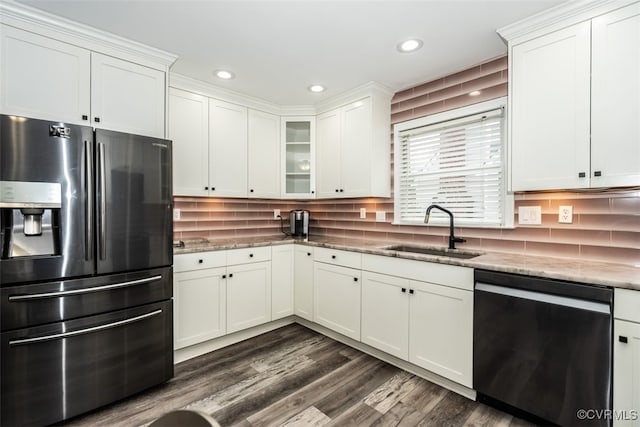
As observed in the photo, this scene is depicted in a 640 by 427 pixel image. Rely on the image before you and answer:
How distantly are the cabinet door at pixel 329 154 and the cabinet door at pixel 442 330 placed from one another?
1442 millimetres

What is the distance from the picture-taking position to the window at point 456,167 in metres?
2.33

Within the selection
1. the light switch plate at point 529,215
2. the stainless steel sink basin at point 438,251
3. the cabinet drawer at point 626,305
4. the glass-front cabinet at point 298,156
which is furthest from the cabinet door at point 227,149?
the cabinet drawer at point 626,305

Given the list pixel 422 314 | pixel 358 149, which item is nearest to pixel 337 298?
pixel 422 314

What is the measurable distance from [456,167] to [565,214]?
0.85 meters

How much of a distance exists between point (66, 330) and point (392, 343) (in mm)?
2151

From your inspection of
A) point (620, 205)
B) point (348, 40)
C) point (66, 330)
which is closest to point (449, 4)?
point (348, 40)

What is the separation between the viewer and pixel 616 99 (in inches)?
62.9

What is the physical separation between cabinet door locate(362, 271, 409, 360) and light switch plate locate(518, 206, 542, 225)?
3.21ft

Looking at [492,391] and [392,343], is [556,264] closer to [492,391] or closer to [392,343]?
[492,391]

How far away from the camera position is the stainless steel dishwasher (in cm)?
143

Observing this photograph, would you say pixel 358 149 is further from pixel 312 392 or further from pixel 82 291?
pixel 82 291

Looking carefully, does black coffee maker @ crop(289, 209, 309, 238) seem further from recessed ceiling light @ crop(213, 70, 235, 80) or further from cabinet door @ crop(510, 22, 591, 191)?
cabinet door @ crop(510, 22, 591, 191)

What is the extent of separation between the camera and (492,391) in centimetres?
179

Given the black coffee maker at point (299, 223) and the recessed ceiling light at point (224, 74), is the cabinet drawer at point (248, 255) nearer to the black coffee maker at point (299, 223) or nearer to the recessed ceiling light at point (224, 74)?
the black coffee maker at point (299, 223)
